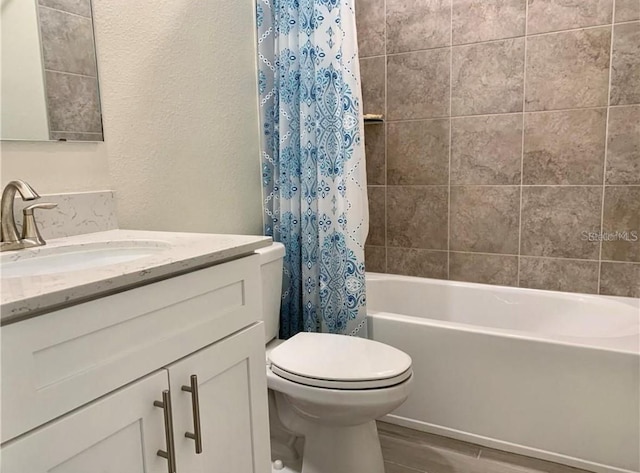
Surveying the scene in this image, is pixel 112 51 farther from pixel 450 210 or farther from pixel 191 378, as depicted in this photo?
pixel 450 210

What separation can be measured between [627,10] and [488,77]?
595 mm

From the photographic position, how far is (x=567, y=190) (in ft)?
7.63

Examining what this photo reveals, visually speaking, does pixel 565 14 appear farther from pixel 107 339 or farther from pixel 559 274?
pixel 107 339

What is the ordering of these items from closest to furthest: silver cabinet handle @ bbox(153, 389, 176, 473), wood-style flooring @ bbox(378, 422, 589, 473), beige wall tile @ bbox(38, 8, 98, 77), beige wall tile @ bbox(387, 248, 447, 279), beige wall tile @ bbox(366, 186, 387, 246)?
silver cabinet handle @ bbox(153, 389, 176, 473)
beige wall tile @ bbox(38, 8, 98, 77)
wood-style flooring @ bbox(378, 422, 589, 473)
beige wall tile @ bbox(387, 248, 447, 279)
beige wall tile @ bbox(366, 186, 387, 246)

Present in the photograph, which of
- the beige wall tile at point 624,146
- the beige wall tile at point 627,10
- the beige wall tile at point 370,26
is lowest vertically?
the beige wall tile at point 624,146

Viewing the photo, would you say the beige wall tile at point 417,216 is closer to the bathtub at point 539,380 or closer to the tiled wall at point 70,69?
the bathtub at point 539,380

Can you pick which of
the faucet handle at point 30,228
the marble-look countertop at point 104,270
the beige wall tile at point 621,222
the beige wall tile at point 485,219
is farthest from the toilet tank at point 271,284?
the beige wall tile at point 621,222

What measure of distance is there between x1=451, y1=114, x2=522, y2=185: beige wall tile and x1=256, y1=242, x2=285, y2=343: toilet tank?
3.56 ft

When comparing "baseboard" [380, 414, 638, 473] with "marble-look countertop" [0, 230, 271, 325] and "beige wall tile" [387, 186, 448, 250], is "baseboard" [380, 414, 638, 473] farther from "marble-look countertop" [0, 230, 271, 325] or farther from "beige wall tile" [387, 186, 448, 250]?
"marble-look countertop" [0, 230, 271, 325]

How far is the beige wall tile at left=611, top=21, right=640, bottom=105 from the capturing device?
2.12 m

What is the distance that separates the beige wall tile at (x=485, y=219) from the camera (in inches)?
97.0

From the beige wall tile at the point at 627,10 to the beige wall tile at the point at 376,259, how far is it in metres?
1.51

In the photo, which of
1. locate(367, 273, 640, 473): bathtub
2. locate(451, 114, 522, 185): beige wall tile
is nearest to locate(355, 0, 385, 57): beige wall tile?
locate(451, 114, 522, 185): beige wall tile

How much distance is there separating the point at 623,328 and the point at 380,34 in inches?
71.0
